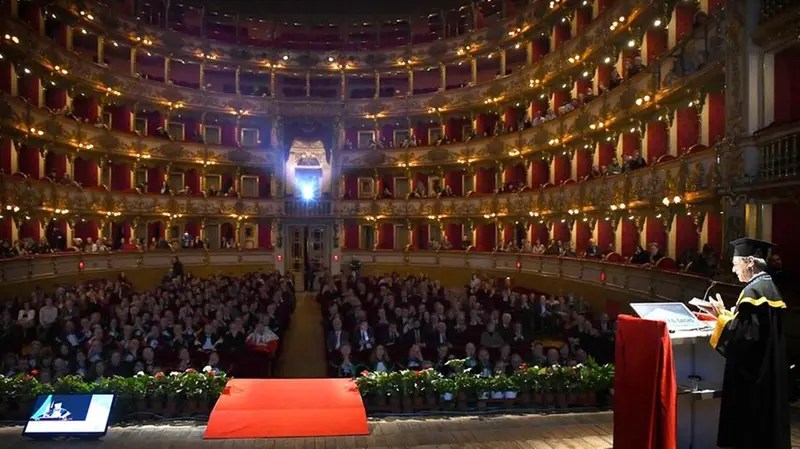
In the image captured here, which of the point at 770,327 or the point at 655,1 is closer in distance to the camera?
the point at 770,327

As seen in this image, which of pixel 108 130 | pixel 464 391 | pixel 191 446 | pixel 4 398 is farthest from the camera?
pixel 108 130

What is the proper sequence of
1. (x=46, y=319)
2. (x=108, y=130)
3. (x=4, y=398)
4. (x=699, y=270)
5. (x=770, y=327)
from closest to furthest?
1. (x=770, y=327)
2. (x=4, y=398)
3. (x=699, y=270)
4. (x=46, y=319)
5. (x=108, y=130)

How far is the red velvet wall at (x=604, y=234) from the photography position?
24.1 m

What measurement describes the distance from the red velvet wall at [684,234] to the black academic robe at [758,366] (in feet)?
44.2

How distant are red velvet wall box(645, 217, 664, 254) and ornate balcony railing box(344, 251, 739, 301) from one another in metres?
1.72

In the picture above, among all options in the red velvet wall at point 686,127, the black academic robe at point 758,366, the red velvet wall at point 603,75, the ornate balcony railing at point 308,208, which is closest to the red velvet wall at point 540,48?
the red velvet wall at point 603,75

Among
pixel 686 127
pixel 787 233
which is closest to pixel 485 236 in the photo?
pixel 686 127

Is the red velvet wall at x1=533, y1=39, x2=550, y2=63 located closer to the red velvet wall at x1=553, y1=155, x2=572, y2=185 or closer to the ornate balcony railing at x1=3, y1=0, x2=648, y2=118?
the ornate balcony railing at x1=3, y1=0, x2=648, y2=118

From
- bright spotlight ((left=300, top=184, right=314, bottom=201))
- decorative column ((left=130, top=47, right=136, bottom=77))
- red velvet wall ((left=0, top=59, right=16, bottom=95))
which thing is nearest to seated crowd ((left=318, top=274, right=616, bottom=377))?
red velvet wall ((left=0, top=59, right=16, bottom=95))

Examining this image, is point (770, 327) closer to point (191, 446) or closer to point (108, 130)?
point (191, 446)

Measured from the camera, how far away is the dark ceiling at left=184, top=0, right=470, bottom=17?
1569 inches

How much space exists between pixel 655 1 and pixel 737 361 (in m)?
16.7

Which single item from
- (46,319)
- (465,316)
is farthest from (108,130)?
(465,316)

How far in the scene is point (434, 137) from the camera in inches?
1524
